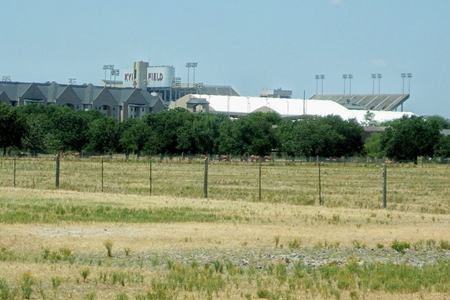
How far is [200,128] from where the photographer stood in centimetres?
12519

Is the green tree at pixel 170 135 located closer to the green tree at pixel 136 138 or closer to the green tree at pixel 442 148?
the green tree at pixel 136 138

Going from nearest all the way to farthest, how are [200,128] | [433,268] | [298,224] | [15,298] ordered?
[15,298]
[433,268]
[298,224]
[200,128]

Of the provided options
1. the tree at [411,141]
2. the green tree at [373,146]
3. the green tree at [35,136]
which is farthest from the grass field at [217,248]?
the green tree at [373,146]

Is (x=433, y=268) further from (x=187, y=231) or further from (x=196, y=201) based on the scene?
(x=196, y=201)

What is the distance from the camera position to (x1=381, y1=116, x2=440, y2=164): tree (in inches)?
4604

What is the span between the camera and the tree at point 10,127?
4141 inches

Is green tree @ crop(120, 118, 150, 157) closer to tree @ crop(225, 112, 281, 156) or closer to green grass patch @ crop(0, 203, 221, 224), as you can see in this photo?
tree @ crop(225, 112, 281, 156)

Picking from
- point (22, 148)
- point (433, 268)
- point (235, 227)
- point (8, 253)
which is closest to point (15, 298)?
A: point (8, 253)

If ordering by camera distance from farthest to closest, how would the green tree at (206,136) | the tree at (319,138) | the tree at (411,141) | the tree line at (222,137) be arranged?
1. the green tree at (206,136)
2. the tree at (319,138)
3. the tree line at (222,137)
4. the tree at (411,141)

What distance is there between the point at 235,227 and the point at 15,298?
41.7 feet

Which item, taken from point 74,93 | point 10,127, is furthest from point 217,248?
point 74,93

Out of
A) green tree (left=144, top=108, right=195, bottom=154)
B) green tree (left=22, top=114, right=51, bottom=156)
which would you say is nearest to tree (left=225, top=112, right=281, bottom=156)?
green tree (left=144, top=108, right=195, bottom=154)

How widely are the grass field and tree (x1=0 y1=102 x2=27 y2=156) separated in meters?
69.4

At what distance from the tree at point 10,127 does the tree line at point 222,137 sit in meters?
5.49
